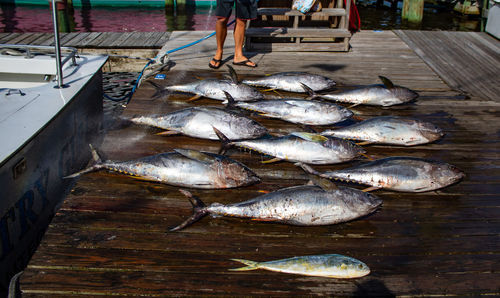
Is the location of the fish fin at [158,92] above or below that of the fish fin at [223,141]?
above

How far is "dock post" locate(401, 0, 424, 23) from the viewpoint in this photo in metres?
19.0

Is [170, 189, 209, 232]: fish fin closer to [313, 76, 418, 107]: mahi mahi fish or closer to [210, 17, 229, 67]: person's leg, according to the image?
[313, 76, 418, 107]: mahi mahi fish

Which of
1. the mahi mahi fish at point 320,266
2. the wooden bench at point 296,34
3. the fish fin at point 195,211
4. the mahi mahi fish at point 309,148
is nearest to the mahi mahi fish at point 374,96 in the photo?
the mahi mahi fish at point 309,148

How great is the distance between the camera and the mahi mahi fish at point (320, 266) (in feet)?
7.96

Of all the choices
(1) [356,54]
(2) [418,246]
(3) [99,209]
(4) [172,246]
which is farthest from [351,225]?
(1) [356,54]

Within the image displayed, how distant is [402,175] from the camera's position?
10.7 feet

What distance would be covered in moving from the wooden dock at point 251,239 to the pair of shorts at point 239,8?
2433 millimetres

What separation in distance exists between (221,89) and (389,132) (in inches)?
83.7

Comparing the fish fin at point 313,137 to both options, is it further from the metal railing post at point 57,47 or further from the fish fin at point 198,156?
the metal railing post at point 57,47

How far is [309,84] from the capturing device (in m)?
5.21

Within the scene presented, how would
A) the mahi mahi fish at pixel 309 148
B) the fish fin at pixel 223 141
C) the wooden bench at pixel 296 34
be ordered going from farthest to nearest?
the wooden bench at pixel 296 34
the fish fin at pixel 223 141
the mahi mahi fish at pixel 309 148

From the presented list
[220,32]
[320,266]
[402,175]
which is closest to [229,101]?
[220,32]

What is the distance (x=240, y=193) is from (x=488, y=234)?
1.90m

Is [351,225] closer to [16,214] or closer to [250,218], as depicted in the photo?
[250,218]
